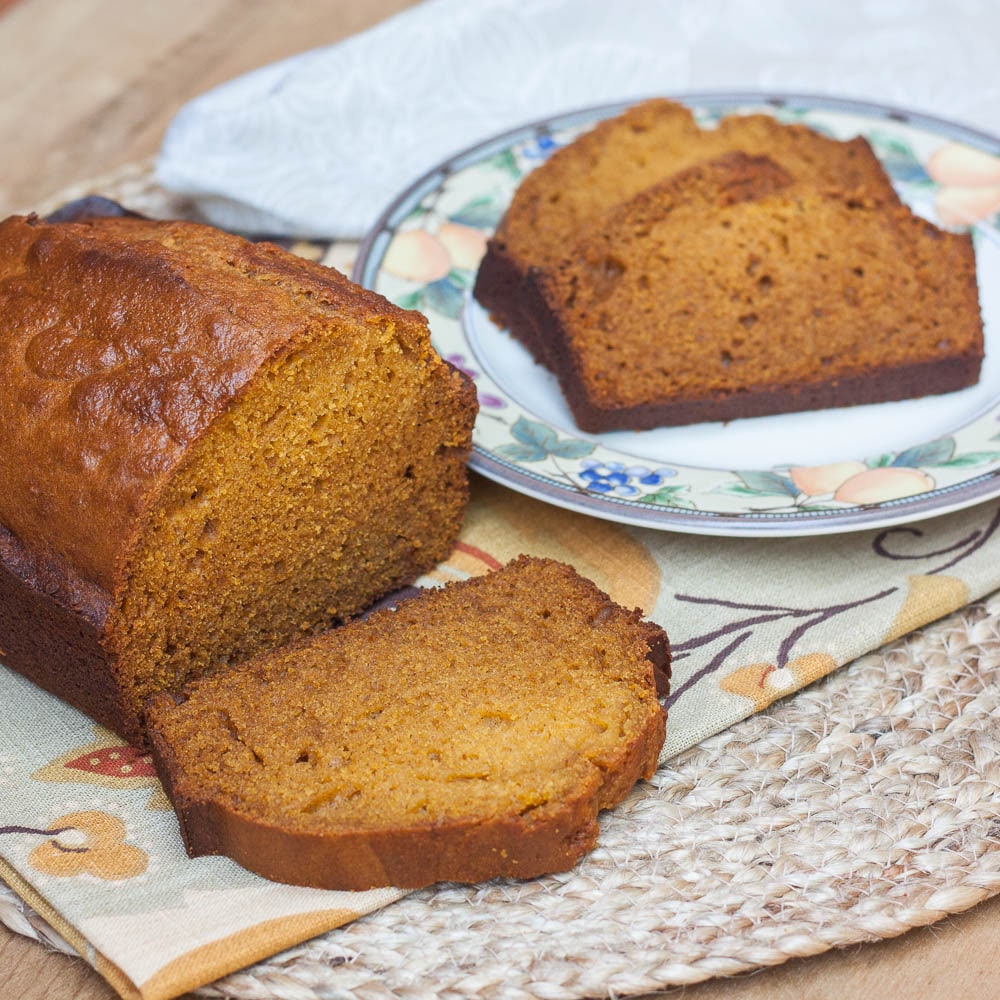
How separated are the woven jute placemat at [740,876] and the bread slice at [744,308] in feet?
2.77

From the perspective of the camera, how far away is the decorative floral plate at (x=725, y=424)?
2980 mm

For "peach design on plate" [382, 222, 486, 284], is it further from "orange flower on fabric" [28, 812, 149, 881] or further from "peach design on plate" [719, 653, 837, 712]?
"orange flower on fabric" [28, 812, 149, 881]

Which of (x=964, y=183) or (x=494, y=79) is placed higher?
(x=494, y=79)

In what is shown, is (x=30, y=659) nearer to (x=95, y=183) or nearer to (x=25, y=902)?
(x=25, y=902)

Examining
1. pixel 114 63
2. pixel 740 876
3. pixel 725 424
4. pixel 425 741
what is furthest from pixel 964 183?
pixel 114 63

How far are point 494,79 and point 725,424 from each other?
1.83 m

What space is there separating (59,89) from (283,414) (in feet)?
Result: 9.72

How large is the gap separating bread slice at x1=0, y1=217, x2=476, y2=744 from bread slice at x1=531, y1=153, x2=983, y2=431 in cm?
→ 56

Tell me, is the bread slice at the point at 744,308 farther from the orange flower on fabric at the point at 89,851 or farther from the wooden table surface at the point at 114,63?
the wooden table surface at the point at 114,63

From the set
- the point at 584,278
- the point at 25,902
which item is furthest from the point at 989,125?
the point at 25,902

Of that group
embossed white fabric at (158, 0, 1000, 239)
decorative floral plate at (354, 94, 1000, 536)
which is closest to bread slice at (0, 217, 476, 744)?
decorative floral plate at (354, 94, 1000, 536)

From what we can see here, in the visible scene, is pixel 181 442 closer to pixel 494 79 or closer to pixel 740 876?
pixel 740 876

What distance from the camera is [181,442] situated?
2.44m

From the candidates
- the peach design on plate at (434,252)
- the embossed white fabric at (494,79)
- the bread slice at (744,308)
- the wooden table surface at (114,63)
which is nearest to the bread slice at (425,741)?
the bread slice at (744,308)
